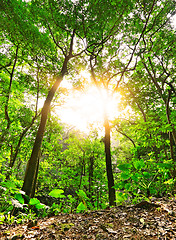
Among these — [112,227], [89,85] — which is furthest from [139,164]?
[89,85]

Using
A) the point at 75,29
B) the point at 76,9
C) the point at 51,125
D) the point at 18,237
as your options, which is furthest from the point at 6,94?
the point at 18,237

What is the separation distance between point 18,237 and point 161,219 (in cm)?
218

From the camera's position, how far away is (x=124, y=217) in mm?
2332

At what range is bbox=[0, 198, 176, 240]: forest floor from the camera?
1723 mm

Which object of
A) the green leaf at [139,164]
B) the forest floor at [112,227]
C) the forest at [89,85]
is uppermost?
the forest at [89,85]

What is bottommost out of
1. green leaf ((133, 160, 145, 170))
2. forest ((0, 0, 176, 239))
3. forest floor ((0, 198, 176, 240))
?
forest floor ((0, 198, 176, 240))

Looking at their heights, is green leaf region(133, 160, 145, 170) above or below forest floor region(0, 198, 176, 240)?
above

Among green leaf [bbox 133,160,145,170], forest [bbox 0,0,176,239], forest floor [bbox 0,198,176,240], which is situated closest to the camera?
forest floor [bbox 0,198,176,240]

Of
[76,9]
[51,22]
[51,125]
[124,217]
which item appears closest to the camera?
Answer: [124,217]

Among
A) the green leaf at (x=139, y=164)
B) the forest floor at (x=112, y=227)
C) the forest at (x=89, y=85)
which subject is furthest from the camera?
the forest at (x=89, y=85)

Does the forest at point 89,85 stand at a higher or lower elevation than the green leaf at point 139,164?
higher

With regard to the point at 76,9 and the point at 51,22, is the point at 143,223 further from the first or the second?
the point at 51,22

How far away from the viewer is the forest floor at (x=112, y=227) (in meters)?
1.72

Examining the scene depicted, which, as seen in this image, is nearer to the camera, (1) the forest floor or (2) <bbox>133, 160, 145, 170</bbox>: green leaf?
(1) the forest floor
